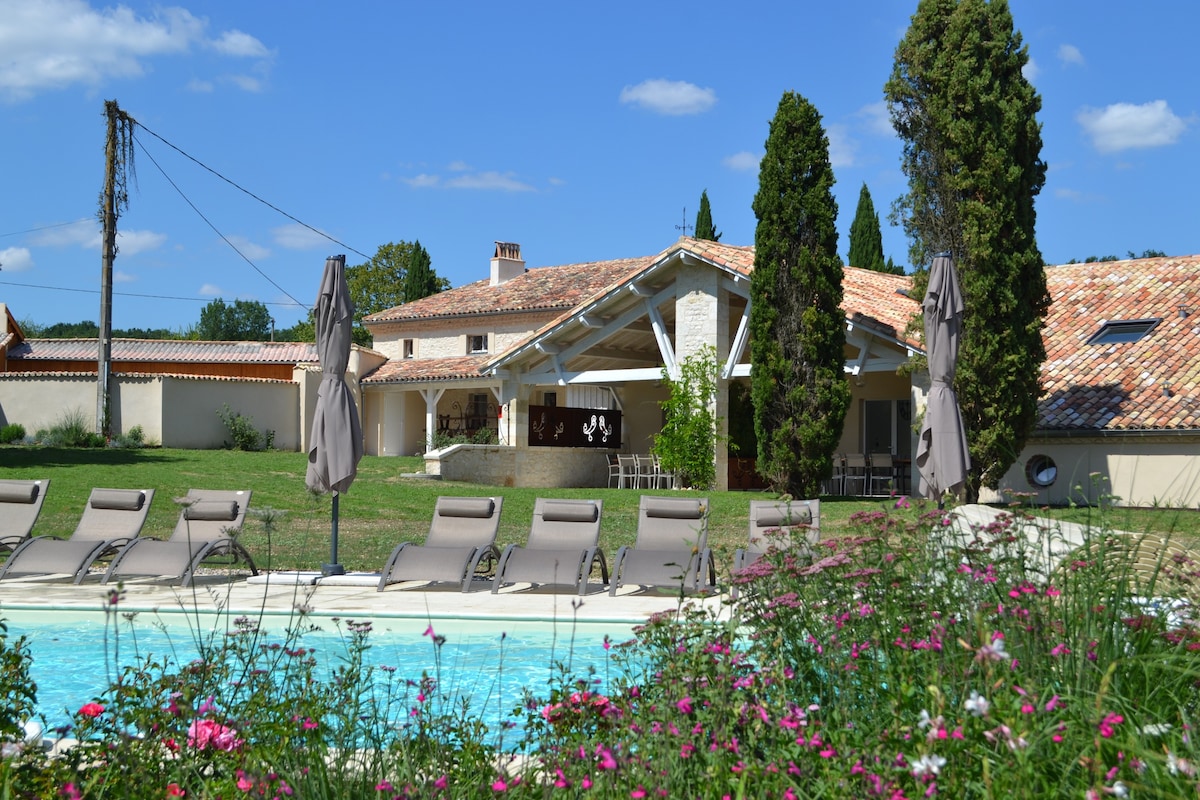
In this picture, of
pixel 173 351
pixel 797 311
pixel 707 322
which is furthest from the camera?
pixel 173 351

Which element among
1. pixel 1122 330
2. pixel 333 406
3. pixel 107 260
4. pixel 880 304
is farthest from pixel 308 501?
pixel 1122 330

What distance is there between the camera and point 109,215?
92.0 ft

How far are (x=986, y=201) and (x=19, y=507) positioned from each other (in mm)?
14402

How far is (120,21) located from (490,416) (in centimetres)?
1746

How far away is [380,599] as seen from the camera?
9.78 m

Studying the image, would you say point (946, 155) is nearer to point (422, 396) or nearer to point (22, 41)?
point (22, 41)

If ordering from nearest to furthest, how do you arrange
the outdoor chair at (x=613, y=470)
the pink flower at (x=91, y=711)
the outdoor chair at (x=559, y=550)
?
the pink flower at (x=91, y=711)
the outdoor chair at (x=559, y=550)
the outdoor chair at (x=613, y=470)

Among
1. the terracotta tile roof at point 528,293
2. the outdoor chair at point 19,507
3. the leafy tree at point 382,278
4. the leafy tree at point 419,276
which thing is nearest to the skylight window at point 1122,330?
the terracotta tile roof at point 528,293

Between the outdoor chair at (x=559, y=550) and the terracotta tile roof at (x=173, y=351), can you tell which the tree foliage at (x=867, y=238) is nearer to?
the terracotta tile roof at (x=173, y=351)

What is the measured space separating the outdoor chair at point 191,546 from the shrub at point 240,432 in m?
18.7

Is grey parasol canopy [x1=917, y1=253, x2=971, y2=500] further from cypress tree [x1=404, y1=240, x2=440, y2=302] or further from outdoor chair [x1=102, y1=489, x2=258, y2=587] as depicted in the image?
cypress tree [x1=404, y1=240, x2=440, y2=302]

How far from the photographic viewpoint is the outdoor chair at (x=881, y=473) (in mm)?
21808

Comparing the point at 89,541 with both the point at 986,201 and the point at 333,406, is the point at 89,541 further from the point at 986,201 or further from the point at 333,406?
the point at 986,201

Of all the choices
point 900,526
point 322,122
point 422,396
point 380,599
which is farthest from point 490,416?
point 900,526
